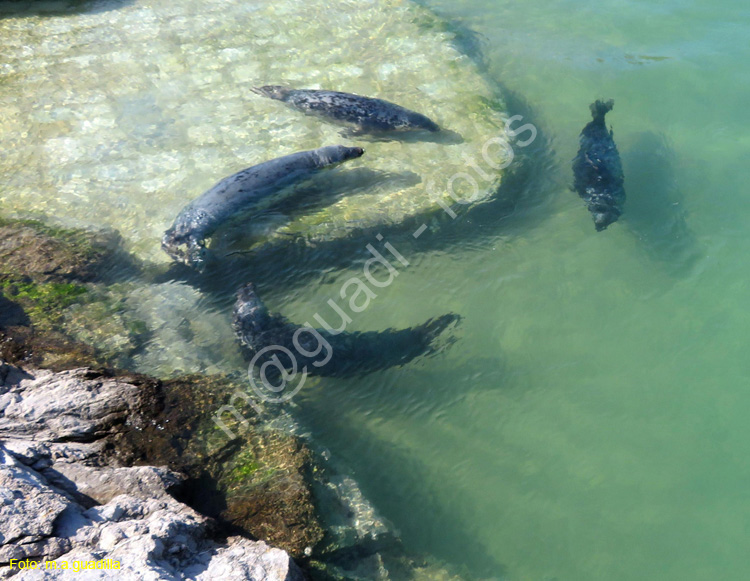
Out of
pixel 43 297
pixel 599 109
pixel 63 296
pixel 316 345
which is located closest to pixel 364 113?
pixel 599 109

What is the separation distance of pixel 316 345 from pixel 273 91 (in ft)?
14.0

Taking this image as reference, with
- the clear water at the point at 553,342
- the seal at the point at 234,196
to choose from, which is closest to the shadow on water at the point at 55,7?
the clear water at the point at 553,342

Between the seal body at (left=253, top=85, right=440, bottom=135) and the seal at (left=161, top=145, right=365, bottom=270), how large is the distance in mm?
732

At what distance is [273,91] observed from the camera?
25.6ft

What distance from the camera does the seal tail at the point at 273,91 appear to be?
7.70 meters

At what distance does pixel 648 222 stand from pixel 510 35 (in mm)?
4710

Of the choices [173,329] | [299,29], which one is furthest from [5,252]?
[299,29]

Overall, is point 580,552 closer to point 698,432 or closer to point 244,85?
point 698,432

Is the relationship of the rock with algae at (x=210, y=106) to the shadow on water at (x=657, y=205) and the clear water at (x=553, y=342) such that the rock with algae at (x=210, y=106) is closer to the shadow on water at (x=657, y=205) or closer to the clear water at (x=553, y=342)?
the clear water at (x=553, y=342)

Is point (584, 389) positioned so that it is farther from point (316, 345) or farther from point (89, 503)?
point (89, 503)

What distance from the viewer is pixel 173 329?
5516mm

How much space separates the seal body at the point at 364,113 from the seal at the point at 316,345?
301 centimetres

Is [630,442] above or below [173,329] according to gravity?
above

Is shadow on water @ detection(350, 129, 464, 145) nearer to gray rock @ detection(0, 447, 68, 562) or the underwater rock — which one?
the underwater rock
